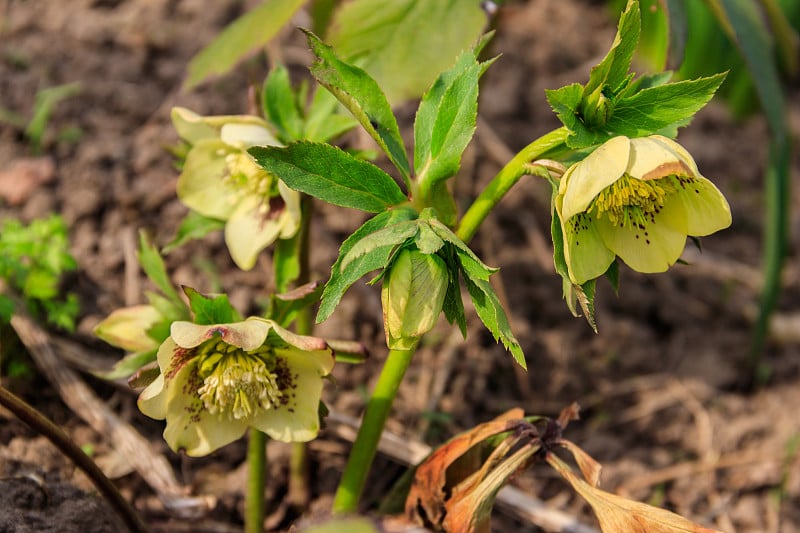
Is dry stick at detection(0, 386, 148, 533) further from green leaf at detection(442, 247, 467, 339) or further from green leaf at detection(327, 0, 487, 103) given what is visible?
green leaf at detection(327, 0, 487, 103)

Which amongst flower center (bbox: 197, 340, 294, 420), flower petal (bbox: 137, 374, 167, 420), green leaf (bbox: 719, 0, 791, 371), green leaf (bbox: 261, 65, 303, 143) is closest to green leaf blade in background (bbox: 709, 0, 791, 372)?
green leaf (bbox: 719, 0, 791, 371)

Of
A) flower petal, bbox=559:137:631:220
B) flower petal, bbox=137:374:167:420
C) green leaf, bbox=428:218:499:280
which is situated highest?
flower petal, bbox=559:137:631:220

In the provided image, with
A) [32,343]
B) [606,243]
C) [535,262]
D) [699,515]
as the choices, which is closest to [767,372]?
[699,515]

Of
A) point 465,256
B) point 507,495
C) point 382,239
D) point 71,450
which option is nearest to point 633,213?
point 465,256

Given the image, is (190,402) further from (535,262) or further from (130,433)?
(535,262)

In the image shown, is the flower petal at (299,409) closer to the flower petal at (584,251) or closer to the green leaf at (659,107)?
the flower petal at (584,251)

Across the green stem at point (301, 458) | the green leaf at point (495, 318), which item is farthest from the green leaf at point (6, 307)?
the green leaf at point (495, 318)
